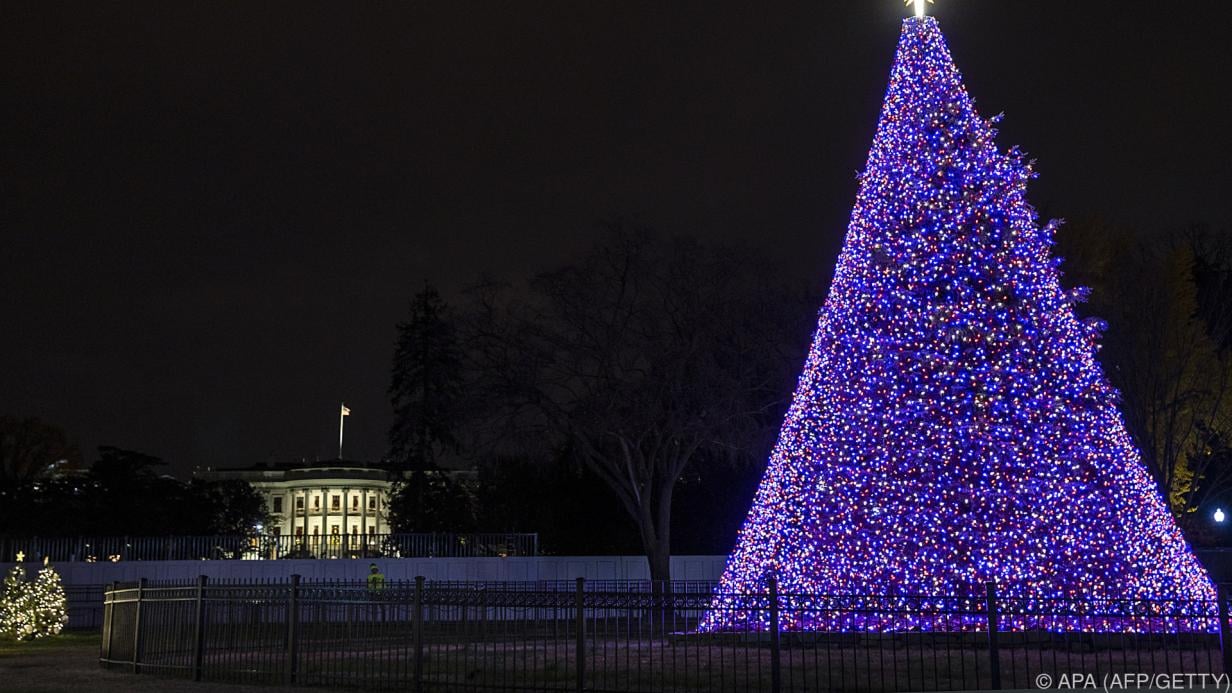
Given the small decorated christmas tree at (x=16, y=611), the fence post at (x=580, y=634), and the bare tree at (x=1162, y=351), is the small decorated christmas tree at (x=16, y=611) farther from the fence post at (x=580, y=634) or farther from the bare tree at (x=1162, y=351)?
the bare tree at (x=1162, y=351)

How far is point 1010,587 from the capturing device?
17.3 meters

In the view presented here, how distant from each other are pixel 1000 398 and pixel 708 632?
5777 millimetres

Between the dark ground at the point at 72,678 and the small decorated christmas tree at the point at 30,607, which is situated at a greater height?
the small decorated christmas tree at the point at 30,607

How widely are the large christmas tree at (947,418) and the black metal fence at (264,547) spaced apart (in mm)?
19041

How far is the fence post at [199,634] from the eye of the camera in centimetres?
1540

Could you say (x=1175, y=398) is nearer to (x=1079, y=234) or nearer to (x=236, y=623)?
(x=1079, y=234)

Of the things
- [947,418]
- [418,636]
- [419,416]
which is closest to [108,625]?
[418,636]

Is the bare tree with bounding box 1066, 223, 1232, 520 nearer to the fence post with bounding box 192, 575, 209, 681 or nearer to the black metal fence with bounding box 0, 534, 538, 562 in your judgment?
the black metal fence with bounding box 0, 534, 538, 562

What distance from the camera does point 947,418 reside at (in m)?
18.4

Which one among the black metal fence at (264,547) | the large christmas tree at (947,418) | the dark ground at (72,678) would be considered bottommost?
the dark ground at (72,678)

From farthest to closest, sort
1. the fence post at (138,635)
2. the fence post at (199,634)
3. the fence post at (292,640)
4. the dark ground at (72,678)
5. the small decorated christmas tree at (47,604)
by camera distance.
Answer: the small decorated christmas tree at (47,604)
the fence post at (138,635)
the fence post at (199,634)
the fence post at (292,640)
the dark ground at (72,678)

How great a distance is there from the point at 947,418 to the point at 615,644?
6.55 meters

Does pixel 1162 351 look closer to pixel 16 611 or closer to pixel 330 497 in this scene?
pixel 16 611

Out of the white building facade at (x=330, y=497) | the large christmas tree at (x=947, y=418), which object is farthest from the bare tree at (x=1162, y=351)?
the white building facade at (x=330, y=497)
